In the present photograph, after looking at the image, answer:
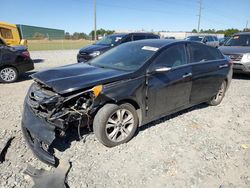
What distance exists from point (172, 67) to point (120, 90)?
4.17 ft

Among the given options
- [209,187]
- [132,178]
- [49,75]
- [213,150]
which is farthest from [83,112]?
[213,150]

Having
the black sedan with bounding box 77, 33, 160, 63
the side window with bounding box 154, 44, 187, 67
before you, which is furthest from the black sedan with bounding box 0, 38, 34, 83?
the side window with bounding box 154, 44, 187, 67

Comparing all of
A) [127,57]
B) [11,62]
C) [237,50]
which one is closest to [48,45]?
[11,62]

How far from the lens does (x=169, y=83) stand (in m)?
4.02

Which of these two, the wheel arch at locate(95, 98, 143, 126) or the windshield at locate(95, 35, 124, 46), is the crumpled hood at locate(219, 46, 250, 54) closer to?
the windshield at locate(95, 35, 124, 46)

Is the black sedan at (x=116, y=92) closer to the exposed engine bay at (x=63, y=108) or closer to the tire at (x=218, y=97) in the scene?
the exposed engine bay at (x=63, y=108)

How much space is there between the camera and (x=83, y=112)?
319cm

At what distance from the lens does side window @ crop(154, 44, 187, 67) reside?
13.0 feet

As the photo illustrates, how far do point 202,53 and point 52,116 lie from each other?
3495 millimetres

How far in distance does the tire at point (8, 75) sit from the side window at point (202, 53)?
→ 20.2 feet

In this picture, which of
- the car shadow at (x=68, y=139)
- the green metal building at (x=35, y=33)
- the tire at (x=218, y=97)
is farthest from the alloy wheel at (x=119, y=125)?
the green metal building at (x=35, y=33)

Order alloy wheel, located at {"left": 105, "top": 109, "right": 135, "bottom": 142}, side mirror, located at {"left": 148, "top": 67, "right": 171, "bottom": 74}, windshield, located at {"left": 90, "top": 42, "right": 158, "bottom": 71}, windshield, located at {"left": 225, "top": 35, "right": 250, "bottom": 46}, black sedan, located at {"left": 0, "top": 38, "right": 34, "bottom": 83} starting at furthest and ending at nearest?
windshield, located at {"left": 225, "top": 35, "right": 250, "bottom": 46}, black sedan, located at {"left": 0, "top": 38, "right": 34, "bottom": 83}, windshield, located at {"left": 90, "top": 42, "right": 158, "bottom": 71}, side mirror, located at {"left": 148, "top": 67, "right": 171, "bottom": 74}, alloy wheel, located at {"left": 105, "top": 109, "right": 135, "bottom": 142}

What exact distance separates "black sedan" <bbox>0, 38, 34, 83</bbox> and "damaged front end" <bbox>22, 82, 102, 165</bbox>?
524 centimetres

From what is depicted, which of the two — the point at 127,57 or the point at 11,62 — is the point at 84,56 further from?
the point at 127,57
